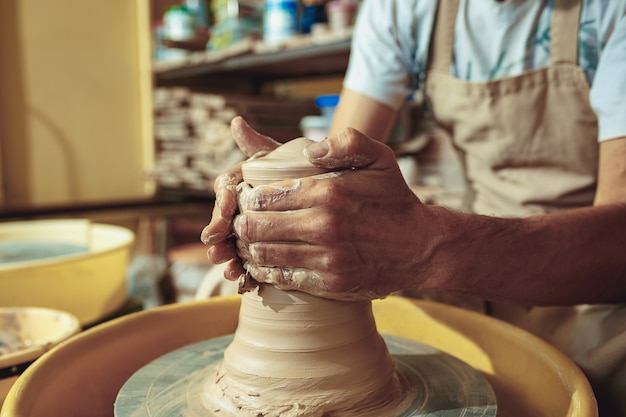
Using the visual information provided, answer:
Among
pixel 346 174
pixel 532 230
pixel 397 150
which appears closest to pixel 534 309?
pixel 532 230

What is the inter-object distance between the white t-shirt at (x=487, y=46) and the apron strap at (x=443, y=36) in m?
0.01

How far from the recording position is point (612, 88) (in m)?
1.08

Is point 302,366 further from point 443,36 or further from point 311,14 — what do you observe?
point 311,14

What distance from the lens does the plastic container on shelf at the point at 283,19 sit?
242 centimetres

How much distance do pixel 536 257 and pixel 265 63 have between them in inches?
77.1

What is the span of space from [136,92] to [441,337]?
117 inches

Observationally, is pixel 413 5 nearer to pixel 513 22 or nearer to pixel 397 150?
pixel 513 22

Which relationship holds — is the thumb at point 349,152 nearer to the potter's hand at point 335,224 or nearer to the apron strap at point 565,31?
the potter's hand at point 335,224

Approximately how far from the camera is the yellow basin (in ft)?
2.71

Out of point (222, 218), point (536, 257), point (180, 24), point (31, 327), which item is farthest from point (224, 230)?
point (180, 24)

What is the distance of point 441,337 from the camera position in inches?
46.1

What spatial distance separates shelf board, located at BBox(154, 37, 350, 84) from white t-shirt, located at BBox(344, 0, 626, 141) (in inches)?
26.9

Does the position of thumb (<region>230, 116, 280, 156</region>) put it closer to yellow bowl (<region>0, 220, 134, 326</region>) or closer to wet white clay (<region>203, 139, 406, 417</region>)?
wet white clay (<region>203, 139, 406, 417</region>)

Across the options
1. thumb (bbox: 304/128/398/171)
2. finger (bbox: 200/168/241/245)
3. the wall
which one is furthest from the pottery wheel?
the wall
